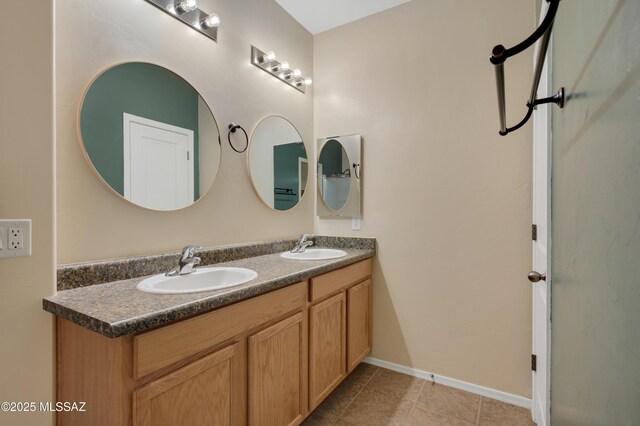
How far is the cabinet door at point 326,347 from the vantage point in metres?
1.64

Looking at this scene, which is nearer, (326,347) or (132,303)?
(132,303)

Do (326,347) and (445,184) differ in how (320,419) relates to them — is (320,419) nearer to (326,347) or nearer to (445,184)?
(326,347)

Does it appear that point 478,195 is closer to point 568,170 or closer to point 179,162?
point 568,170

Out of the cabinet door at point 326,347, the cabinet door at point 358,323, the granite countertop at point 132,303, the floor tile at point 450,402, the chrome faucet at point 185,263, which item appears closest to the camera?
the granite countertop at point 132,303

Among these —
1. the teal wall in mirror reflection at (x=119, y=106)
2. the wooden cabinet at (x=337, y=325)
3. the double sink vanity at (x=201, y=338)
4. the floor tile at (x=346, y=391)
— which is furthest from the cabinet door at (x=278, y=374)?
the teal wall in mirror reflection at (x=119, y=106)

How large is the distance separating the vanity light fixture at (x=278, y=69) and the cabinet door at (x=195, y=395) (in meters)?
1.83

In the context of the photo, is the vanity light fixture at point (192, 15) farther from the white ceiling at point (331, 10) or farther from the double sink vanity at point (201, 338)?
the double sink vanity at point (201, 338)

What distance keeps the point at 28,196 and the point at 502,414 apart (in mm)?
2503

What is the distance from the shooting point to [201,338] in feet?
3.43

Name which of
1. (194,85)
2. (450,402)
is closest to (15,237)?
(194,85)

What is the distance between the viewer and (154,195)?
147 centimetres

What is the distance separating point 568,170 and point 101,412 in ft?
4.93

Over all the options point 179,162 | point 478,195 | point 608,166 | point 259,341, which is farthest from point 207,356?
point 478,195

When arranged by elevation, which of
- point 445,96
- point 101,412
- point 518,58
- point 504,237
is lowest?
point 101,412
